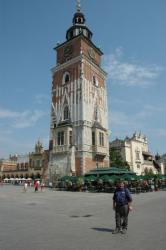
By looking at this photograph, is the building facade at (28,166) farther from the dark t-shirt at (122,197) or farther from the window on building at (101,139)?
the dark t-shirt at (122,197)

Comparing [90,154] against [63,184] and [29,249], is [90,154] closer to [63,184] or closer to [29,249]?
[63,184]

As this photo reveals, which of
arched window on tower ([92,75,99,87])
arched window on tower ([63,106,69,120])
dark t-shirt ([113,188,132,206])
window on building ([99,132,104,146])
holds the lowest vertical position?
dark t-shirt ([113,188,132,206])

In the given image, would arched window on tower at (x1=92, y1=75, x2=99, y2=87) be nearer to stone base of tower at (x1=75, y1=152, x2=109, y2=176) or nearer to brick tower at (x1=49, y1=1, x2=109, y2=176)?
brick tower at (x1=49, y1=1, x2=109, y2=176)

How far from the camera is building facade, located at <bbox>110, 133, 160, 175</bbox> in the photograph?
6681 centimetres

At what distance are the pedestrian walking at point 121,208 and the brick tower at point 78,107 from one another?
32.9 m

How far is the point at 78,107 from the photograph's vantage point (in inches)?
1780

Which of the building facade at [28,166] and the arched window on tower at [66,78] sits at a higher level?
the arched window on tower at [66,78]

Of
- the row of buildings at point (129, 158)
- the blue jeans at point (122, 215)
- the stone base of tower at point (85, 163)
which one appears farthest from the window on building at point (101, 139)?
the blue jeans at point (122, 215)

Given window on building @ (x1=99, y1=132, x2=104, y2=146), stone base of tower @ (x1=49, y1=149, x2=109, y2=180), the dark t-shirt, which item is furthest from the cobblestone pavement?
window on building @ (x1=99, y1=132, x2=104, y2=146)

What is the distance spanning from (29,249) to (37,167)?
6828 centimetres

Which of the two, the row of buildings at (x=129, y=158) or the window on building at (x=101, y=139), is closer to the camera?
the window on building at (x=101, y=139)

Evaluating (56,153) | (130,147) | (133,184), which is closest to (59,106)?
(56,153)

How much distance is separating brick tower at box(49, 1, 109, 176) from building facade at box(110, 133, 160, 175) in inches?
732

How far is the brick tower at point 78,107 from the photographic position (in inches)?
1718
